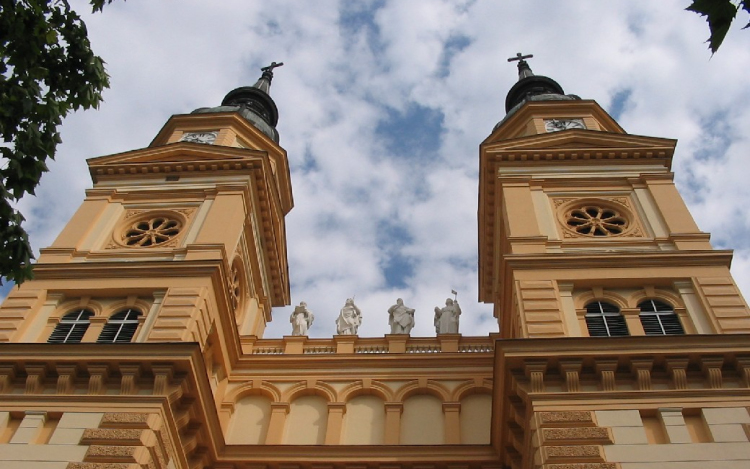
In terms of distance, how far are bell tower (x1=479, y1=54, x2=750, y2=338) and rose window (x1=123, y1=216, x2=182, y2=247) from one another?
421 inches

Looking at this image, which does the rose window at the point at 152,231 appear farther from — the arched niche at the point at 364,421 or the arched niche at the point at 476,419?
the arched niche at the point at 476,419

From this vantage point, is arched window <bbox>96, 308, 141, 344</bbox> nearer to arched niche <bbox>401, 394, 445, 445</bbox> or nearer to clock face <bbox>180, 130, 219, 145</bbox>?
arched niche <bbox>401, 394, 445, 445</bbox>

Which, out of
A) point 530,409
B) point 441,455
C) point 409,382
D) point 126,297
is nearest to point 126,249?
point 126,297

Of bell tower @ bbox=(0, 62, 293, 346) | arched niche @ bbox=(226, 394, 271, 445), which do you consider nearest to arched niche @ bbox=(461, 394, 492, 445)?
arched niche @ bbox=(226, 394, 271, 445)

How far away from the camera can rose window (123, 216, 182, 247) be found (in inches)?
1023

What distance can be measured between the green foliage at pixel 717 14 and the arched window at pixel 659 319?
48.7 ft

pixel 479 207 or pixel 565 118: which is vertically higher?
pixel 565 118

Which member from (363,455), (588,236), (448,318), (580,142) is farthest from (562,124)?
(363,455)

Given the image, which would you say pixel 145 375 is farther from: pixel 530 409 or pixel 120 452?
pixel 530 409

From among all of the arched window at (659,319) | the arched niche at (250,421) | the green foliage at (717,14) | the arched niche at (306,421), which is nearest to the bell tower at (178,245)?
the arched niche at (250,421)

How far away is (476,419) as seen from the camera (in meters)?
21.7

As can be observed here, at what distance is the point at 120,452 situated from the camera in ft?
54.0

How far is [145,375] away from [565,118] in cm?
2010

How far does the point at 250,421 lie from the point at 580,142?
14686 millimetres
